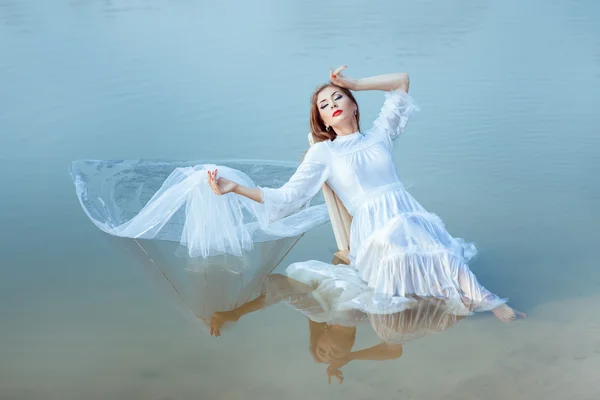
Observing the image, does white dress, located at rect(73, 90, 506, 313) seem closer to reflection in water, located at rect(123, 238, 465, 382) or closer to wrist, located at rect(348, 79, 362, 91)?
reflection in water, located at rect(123, 238, 465, 382)

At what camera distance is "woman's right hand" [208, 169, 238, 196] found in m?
3.04

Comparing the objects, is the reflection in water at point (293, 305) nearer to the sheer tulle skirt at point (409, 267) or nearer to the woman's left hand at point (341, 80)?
the sheer tulle skirt at point (409, 267)

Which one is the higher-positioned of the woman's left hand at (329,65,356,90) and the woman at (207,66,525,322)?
the woman's left hand at (329,65,356,90)

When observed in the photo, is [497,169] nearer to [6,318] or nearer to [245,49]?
[6,318]

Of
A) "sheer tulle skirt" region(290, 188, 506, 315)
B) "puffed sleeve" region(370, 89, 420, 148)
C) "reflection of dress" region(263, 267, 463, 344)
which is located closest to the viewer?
"reflection of dress" region(263, 267, 463, 344)

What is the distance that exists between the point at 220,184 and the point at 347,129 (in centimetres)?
59

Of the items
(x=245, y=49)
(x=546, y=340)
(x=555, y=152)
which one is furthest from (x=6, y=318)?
(x=245, y=49)

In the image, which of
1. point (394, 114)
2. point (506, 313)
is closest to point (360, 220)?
point (394, 114)

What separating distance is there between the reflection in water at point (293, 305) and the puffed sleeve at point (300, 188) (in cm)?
31

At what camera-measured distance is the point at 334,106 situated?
3.26 metres

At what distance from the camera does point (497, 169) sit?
4375 millimetres

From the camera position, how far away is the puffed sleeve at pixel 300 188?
10.2ft

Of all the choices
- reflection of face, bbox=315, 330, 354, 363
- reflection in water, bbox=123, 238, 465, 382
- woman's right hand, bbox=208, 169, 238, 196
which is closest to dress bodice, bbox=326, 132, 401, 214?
reflection in water, bbox=123, 238, 465, 382

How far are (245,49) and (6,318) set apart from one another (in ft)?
15.0
